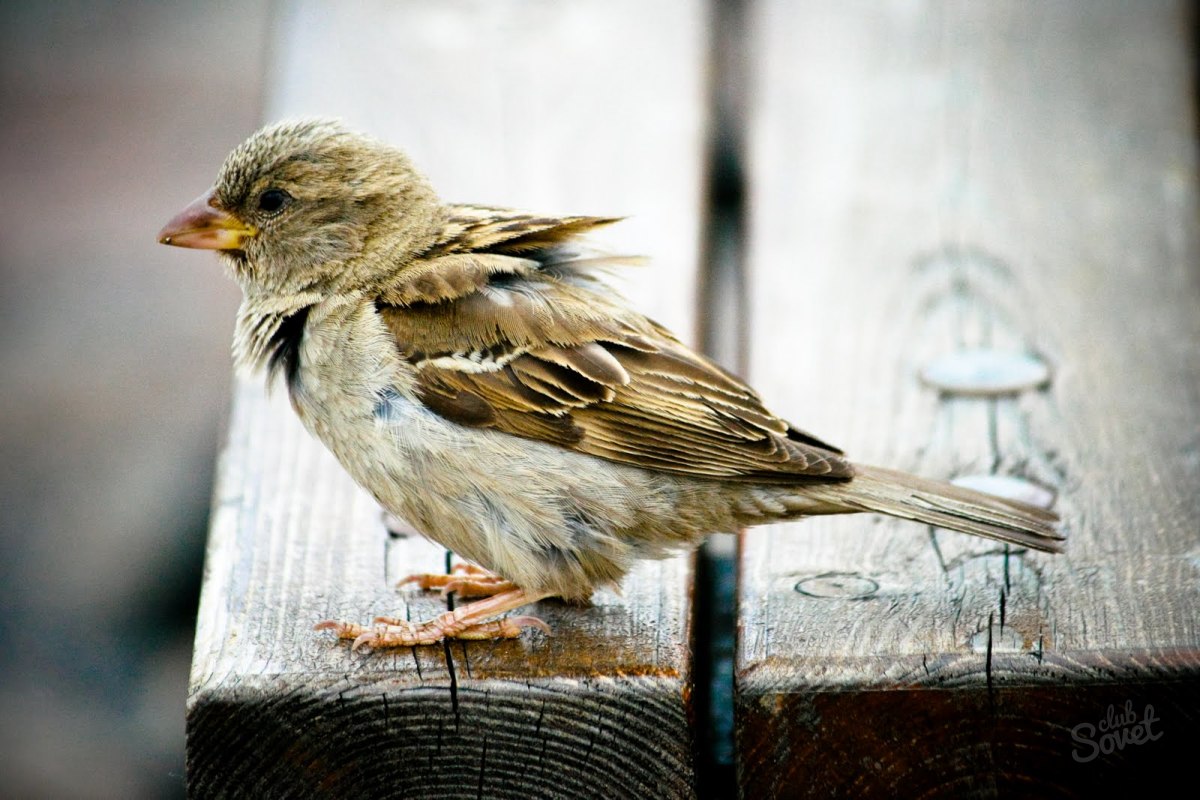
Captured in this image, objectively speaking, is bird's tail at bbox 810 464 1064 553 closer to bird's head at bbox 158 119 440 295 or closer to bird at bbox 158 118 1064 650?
bird at bbox 158 118 1064 650

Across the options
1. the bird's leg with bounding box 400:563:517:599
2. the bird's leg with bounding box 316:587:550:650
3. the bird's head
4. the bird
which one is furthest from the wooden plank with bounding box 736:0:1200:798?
the bird's head

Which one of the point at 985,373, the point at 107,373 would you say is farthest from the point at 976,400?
the point at 107,373

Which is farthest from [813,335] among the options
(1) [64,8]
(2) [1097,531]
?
(1) [64,8]

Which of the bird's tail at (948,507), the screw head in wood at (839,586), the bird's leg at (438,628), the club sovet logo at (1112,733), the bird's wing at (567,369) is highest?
the bird's wing at (567,369)

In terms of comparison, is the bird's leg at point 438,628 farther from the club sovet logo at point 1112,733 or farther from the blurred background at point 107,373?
the blurred background at point 107,373

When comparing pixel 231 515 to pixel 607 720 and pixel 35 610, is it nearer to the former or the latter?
pixel 607 720

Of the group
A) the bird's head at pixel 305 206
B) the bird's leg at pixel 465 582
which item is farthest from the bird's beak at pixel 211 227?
the bird's leg at pixel 465 582
